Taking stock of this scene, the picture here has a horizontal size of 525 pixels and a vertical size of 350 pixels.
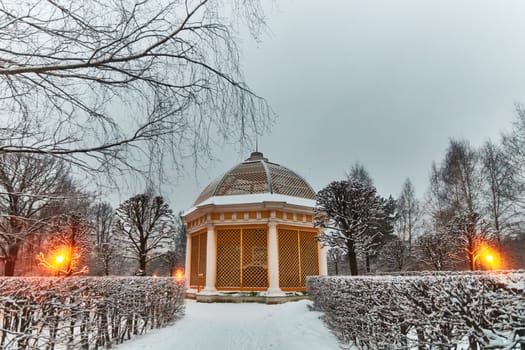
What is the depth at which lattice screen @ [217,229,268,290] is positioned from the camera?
1174 cm

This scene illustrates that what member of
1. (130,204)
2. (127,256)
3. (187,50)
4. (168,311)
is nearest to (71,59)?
(187,50)

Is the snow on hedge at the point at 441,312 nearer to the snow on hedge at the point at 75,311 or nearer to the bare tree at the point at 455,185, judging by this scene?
the snow on hedge at the point at 75,311

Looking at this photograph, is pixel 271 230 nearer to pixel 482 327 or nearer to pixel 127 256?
pixel 482 327

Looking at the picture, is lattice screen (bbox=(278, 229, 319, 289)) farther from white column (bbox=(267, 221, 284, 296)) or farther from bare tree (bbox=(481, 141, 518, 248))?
bare tree (bbox=(481, 141, 518, 248))

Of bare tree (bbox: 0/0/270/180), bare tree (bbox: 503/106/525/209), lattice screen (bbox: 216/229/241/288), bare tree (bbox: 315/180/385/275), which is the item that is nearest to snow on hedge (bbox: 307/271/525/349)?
bare tree (bbox: 0/0/270/180)

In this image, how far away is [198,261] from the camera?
43.9 ft

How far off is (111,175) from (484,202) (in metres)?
21.8

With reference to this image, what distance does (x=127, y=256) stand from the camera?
66.9 feet

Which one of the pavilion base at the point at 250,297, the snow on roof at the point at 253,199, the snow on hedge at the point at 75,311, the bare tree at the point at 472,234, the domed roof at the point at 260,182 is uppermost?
the domed roof at the point at 260,182

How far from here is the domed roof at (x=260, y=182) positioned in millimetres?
13703

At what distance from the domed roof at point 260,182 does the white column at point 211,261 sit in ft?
6.74

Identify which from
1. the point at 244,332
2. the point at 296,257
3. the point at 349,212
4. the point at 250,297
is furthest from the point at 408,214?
the point at 244,332

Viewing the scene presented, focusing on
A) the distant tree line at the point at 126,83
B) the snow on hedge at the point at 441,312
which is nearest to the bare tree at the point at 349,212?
the snow on hedge at the point at 441,312

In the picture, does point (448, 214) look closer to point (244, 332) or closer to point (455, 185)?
point (455, 185)
